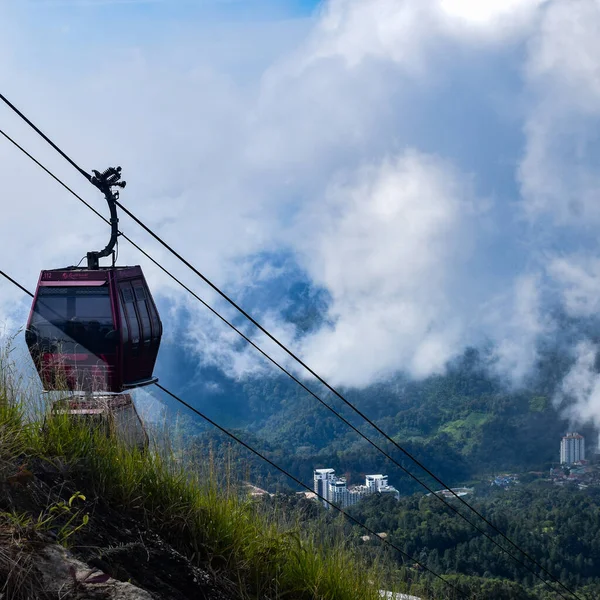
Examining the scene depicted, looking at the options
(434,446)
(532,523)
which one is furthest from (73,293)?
(434,446)

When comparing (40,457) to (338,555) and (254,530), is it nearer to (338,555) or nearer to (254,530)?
(254,530)

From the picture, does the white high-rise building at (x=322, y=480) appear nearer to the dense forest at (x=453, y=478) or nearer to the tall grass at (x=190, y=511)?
the dense forest at (x=453, y=478)

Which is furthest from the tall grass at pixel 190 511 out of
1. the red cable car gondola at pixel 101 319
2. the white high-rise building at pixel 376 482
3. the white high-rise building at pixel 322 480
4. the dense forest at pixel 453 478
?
the white high-rise building at pixel 376 482

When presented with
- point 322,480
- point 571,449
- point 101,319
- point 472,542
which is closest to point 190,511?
point 101,319

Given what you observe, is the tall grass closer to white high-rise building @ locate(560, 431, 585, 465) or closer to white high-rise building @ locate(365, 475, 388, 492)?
white high-rise building @ locate(365, 475, 388, 492)

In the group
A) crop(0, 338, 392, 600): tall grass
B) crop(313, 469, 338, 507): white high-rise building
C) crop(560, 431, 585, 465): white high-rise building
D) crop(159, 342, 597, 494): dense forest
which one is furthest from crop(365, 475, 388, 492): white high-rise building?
crop(0, 338, 392, 600): tall grass

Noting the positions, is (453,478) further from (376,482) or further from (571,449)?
(376,482)
